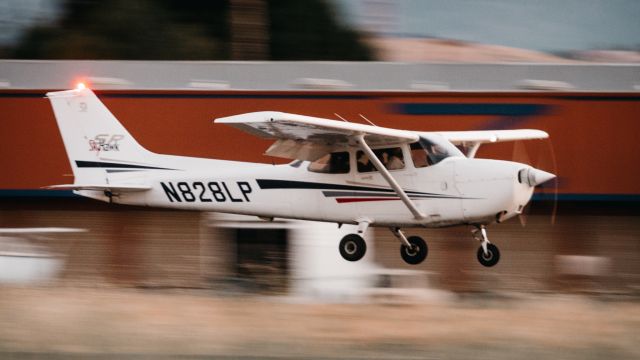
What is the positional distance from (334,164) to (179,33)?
83.6ft

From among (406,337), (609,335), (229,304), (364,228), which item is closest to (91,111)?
(229,304)

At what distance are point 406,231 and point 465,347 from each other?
753 centimetres

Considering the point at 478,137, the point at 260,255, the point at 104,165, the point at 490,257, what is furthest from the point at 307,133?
the point at 260,255

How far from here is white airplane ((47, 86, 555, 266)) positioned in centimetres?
1490

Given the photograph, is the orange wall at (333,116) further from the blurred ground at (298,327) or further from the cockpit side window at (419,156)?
the cockpit side window at (419,156)

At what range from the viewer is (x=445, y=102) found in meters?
21.1

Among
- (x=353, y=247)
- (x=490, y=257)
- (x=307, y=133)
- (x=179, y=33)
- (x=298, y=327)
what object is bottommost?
(x=298, y=327)

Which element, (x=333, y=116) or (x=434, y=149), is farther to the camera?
(x=333, y=116)

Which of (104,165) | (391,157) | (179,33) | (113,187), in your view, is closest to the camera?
(391,157)

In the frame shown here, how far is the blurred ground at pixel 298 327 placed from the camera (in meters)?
14.2

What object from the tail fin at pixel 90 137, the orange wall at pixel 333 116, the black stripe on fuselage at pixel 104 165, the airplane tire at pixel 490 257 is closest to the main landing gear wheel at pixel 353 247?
the airplane tire at pixel 490 257

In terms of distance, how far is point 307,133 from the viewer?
48.8ft

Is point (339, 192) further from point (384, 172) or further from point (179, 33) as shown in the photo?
point (179, 33)

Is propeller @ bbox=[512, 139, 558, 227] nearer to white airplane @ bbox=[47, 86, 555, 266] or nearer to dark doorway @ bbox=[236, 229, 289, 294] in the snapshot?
white airplane @ bbox=[47, 86, 555, 266]
